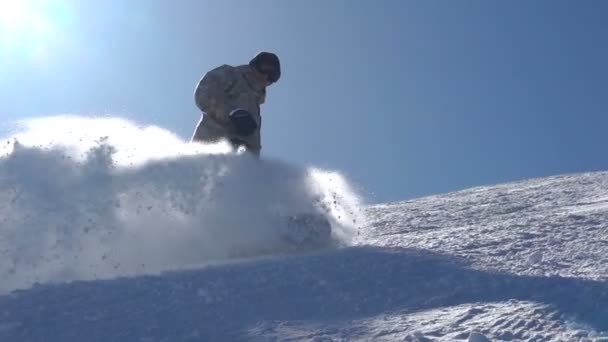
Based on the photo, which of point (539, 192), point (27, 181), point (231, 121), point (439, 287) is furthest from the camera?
point (539, 192)

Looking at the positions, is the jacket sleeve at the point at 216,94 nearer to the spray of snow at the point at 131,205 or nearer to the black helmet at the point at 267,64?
the black helmet at the point at 267,64


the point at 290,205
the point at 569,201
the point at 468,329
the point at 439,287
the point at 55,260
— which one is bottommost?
the point at 468,329

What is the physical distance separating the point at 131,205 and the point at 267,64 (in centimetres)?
331

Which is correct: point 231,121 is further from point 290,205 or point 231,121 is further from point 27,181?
point 27,181

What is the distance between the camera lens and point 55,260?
5.20 meters

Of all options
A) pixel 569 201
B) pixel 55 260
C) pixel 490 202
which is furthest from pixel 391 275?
pixel 490 202

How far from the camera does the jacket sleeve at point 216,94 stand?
852 cm

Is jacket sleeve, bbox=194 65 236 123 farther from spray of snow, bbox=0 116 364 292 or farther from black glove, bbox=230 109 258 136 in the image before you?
spray of snow, bbox=0 116 364 292

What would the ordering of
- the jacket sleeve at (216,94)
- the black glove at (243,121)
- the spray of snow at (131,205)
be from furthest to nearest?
1. the jacket sleeve at (216,94)
2. the black glove at (243,121)
3. the spray of snow at (131,205)

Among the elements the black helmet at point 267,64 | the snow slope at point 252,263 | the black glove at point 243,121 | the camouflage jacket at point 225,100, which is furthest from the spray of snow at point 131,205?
the black helmet at point 267,64

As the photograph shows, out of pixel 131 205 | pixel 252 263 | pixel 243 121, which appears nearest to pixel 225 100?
pixel 243 121

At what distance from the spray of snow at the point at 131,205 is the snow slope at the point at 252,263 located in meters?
0.01

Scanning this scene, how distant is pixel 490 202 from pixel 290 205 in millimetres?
3588

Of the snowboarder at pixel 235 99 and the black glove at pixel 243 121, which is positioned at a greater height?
the snowboarder at pixel 235 99
